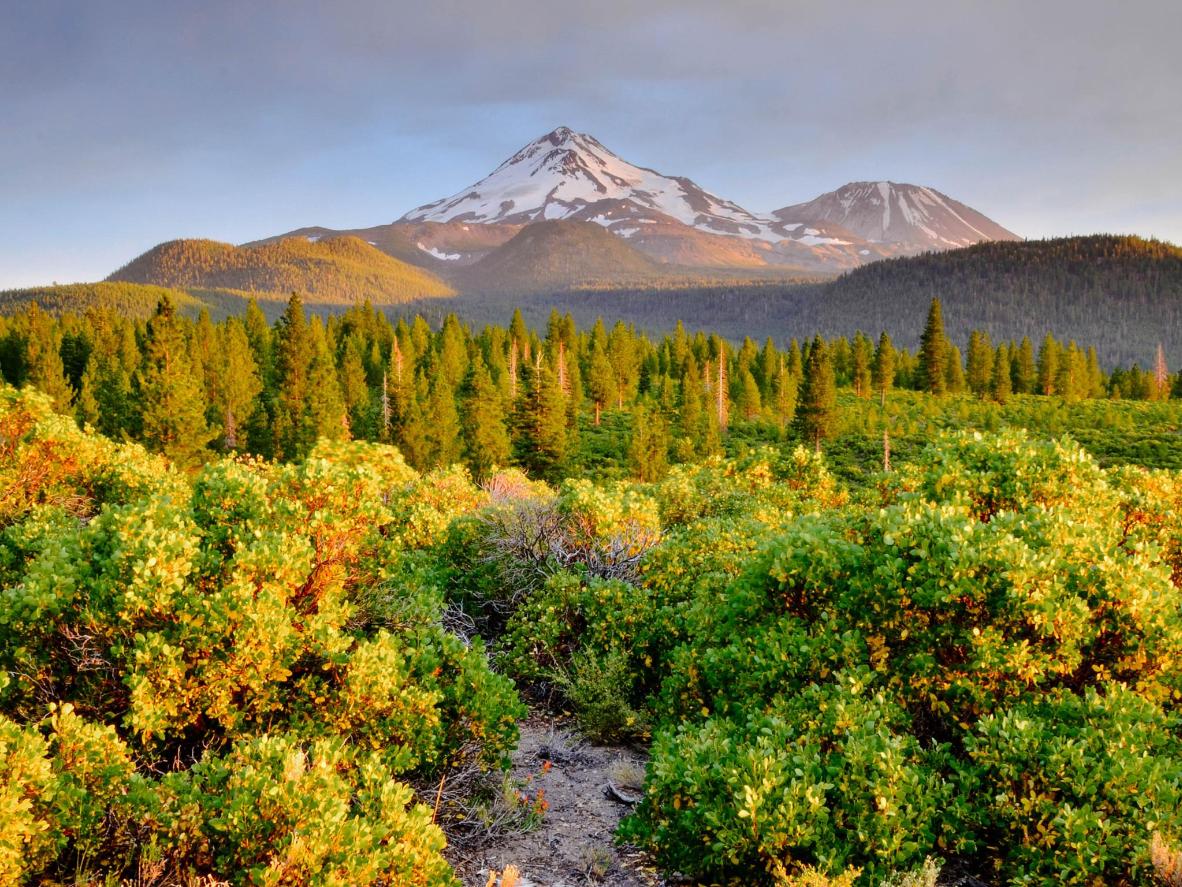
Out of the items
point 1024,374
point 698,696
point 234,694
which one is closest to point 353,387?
point 698,696

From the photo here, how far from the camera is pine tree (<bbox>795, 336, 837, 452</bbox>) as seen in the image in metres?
71.8

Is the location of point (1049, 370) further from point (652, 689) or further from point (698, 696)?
point (698, 696)

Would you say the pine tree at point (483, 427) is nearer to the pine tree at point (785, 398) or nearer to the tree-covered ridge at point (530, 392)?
the tree-covered ridge at point (530, 392)

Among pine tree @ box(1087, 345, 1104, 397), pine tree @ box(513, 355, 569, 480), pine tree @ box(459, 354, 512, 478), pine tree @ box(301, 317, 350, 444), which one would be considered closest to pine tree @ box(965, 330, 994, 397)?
pine tree @ box(1087, 345, 1104, 397)

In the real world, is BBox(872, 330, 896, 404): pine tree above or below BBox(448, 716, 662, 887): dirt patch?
above

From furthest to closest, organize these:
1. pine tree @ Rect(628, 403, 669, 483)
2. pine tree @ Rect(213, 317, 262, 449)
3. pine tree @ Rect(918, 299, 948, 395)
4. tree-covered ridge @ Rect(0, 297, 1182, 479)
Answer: pine tree @ Rect(918, 299, 948, 395)
pine tree @ Rect(213, 317, 262, 449)
pine tree @ Rect(628, 403, 669, 483)
tree-covered ridge @ Rect(0, 297, 1182, 479)

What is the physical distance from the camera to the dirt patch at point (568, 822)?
310 inches

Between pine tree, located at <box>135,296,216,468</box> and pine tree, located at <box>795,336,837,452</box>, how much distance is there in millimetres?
52376

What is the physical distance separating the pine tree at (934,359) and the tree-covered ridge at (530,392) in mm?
289

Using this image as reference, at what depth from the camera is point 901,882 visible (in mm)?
6180

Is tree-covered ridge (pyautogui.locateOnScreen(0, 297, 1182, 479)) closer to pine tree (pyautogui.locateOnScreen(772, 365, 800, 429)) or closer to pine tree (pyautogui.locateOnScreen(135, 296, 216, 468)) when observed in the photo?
pine tree (pyautogui.locateOnScreen(135, 296, 216, 468))

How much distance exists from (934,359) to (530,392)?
2543 inches

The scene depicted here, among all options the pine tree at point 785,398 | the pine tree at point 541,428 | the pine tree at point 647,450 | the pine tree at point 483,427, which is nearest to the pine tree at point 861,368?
the pine tree at point 785,398

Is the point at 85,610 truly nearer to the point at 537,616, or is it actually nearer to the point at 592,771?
the point at 592,771
